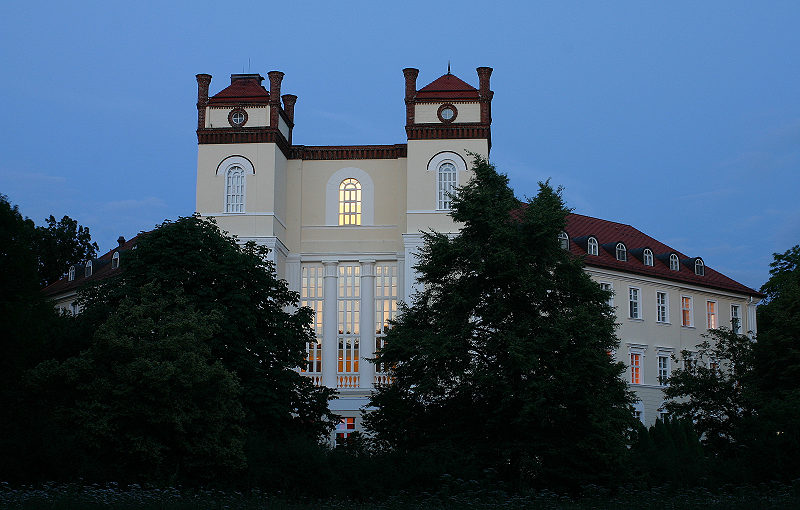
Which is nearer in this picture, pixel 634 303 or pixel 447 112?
pixel 447 112

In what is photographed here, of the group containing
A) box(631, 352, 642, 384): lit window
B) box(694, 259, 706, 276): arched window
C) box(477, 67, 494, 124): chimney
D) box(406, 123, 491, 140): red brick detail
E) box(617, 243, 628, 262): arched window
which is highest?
box(477, 67, 494, 124): chimney

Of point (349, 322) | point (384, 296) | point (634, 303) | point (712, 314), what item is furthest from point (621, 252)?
point (349, 322)

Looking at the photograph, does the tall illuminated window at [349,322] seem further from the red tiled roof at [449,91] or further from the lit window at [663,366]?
the lit window at [663,366]

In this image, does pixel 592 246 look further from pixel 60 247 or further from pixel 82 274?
pixel 60 247

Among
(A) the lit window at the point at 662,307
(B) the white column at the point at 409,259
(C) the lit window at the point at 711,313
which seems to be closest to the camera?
(B) the white column at the point at 409,259

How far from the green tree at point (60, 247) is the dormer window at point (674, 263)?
43.8m

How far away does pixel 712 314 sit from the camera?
66062 millimetres

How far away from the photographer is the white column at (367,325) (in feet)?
184

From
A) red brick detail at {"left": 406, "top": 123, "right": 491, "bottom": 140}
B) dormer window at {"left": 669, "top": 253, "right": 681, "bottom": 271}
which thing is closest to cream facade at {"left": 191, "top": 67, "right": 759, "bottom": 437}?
red brick detail at {"left": 406, "top": 123, "right": 491, "bottom": 140}

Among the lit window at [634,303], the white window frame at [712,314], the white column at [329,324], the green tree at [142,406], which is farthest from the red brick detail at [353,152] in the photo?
the green tree at [142,406]

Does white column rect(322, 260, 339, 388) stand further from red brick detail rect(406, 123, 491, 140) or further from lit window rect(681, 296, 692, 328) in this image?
lit window rect(681, 296, 692, 328)

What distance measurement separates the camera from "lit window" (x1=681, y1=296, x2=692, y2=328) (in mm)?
64688

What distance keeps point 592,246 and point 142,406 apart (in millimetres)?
36730

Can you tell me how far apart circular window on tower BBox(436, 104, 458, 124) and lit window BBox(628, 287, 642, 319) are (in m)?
15.1
